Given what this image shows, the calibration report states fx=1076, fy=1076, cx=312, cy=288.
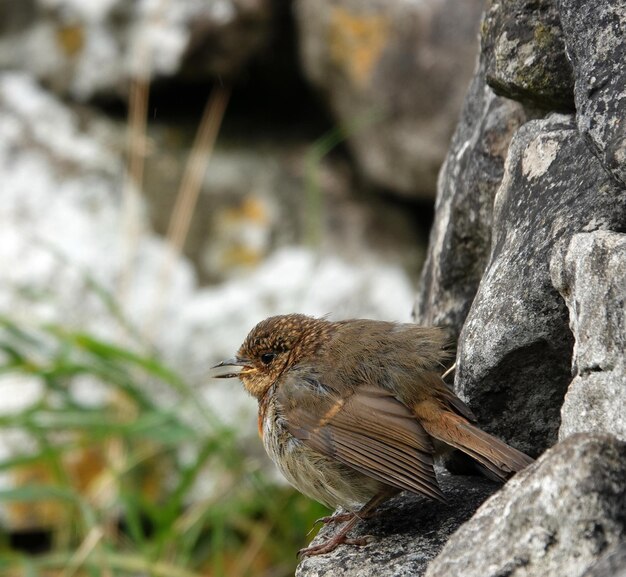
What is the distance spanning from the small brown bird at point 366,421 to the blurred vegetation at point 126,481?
5.42ft

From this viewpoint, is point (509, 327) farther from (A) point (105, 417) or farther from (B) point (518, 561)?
(A) point (105, 417)

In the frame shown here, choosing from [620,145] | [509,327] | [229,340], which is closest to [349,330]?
[509,327]

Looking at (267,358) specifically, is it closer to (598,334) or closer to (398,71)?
(598,334)

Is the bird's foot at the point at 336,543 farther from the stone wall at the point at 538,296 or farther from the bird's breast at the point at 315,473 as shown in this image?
the bird's breast at the point at 315,473

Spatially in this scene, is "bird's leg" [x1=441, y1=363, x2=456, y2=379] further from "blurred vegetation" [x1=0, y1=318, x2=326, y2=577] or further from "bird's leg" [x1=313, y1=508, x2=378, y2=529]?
"blurred vegetation" [x1=0, y1=318, x2=326, y2=577]

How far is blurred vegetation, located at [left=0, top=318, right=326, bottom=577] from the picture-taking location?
5109 millimetres

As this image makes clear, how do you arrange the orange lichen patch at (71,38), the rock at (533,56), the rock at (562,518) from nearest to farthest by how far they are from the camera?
the rock at (562,518) < the rock at (533,56) < the orange lichen patch at (71,38)

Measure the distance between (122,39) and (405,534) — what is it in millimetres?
4484

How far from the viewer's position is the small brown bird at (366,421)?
3020 mm

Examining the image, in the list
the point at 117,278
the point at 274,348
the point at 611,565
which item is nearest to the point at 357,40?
the point at 117,278

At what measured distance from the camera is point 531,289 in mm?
2820

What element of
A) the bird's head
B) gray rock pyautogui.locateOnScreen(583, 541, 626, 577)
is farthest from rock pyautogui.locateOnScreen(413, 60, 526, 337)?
gray rock pyautogui.locateOnScreen(583, 541, 626, 577)

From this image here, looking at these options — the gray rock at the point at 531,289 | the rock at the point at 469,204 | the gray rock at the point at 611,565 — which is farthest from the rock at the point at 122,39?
the gray rock at the point at 611,565

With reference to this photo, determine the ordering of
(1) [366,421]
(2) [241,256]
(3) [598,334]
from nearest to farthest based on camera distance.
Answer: (3) [598,334] < (1) [366,421] < (2) [241,256]
